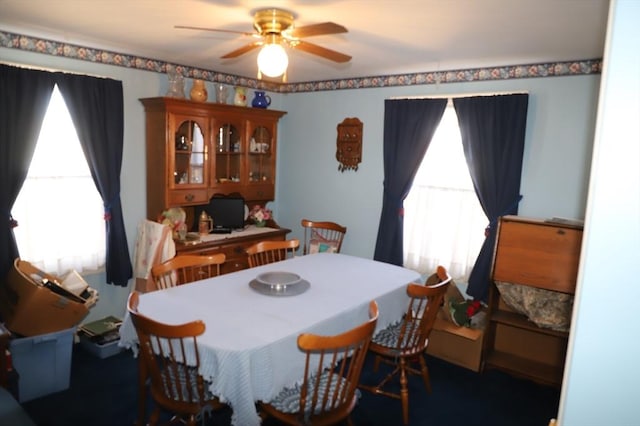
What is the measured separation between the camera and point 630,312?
2.47 feet

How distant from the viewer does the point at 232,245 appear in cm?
409

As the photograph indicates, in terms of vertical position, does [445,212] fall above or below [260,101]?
below

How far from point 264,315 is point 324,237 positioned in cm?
245

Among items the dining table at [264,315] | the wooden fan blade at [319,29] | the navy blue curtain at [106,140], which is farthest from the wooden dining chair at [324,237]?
the wooden fan blade at [319,29]

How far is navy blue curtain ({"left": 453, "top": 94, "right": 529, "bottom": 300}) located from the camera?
3406 mm

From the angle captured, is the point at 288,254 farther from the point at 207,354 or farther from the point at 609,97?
the point at 609,97

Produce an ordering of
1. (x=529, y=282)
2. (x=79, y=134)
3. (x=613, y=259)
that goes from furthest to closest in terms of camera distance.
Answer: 1. (x=79, y=134)
2. (x=529, y=282)
3. (x=613, y=259)

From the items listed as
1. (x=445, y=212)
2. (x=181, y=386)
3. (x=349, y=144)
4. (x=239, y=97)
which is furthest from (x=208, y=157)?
(x=181, y=386)

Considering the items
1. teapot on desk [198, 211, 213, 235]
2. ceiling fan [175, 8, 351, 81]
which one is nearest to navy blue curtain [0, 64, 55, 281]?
teapot on desk [198, 211, 213, 235]

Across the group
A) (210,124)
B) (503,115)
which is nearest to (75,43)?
(210,124)

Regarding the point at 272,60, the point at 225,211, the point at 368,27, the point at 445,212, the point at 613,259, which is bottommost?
the point at 225,211

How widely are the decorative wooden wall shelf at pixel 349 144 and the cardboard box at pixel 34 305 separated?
2.71 m

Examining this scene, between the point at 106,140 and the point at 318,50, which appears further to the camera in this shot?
the point at 106,140

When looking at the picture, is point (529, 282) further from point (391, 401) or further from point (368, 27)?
point (368, 27)
